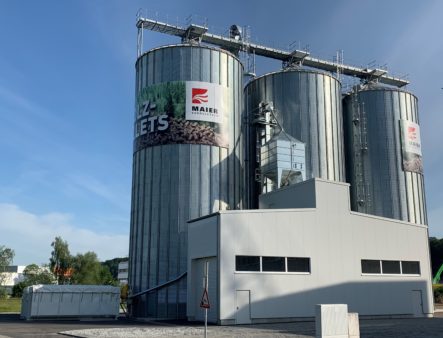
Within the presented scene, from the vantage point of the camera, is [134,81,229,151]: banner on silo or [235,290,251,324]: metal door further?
[134,81,229,151]: banner on silo

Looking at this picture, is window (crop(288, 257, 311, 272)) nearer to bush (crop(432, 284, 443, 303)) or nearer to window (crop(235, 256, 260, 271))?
window (crop(235, 256, 260, 271))

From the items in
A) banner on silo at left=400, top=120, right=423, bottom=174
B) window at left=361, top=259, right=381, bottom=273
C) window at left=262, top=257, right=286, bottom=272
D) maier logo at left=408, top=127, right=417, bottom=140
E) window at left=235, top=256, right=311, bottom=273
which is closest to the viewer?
window at left=235, top=256, right=311, bottom=273

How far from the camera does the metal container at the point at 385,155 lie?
5241 cm

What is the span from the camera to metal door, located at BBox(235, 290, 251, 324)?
33000 millimetres

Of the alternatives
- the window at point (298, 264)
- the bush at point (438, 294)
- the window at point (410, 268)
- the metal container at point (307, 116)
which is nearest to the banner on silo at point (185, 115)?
the metal container at point (307, 116)

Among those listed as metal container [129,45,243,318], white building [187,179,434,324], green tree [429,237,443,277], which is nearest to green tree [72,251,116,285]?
metal container [129,45,243,318]

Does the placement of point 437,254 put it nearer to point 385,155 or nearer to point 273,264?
point 385,155

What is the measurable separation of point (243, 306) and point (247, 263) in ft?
8.88

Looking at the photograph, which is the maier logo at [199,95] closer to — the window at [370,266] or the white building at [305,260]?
the white building at [305,260]

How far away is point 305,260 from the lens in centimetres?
3553

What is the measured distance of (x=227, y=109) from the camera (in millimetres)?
44844

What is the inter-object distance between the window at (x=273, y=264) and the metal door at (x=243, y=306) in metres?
2.18

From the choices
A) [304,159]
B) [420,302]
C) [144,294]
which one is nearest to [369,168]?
[304,159]

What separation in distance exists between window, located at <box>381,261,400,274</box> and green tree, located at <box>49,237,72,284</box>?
61.9 metres
